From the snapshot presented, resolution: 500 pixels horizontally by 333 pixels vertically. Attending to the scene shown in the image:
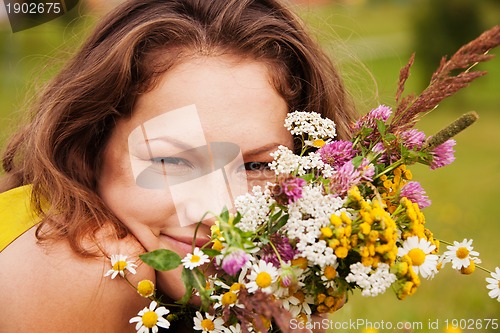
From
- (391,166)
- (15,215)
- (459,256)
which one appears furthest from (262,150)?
(15,215)

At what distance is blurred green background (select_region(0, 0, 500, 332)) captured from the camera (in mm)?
2916

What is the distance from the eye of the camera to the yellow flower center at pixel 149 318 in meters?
1.81

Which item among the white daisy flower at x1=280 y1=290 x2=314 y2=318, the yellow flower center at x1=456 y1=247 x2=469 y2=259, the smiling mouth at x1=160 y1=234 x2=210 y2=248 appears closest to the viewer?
the white daisy flower at x1=280 y1=290 x2=314 y2=318

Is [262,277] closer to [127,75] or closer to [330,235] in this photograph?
[330,235]

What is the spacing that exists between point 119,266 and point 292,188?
530 mm

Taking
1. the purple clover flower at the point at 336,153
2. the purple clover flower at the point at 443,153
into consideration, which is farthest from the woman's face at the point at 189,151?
the purple clover flower at the point at 443,153

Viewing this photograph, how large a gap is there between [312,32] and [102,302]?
1.27 meters

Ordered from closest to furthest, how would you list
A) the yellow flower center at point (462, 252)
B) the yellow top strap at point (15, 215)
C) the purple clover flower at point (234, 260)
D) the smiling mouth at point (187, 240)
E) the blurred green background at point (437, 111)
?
the purple clover flower at point (234, 260) < the yellow flower center at point (462, 252) < the smiling mouth at point (187, 240) < the yellow top strap at point (15, 215) < the blurred green background at point (437, 111)

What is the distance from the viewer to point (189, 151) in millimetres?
2086

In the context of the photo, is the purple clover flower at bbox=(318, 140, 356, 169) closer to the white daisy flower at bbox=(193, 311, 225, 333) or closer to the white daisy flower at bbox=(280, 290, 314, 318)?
the white daisy flower at bbox=(280, 290, 314, 318)

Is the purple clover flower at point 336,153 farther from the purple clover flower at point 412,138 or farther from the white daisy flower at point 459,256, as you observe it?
the white daisy flower at point 459,256

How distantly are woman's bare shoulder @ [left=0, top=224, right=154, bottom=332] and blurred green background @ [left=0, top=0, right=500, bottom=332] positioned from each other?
3.33 feet

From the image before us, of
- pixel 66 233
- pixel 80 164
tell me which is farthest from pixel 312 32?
pixel 66 233

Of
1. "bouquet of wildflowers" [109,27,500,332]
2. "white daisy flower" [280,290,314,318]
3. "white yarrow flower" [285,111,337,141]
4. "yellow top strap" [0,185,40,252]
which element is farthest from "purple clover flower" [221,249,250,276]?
"yellow top strap" [0,185,40,252]
